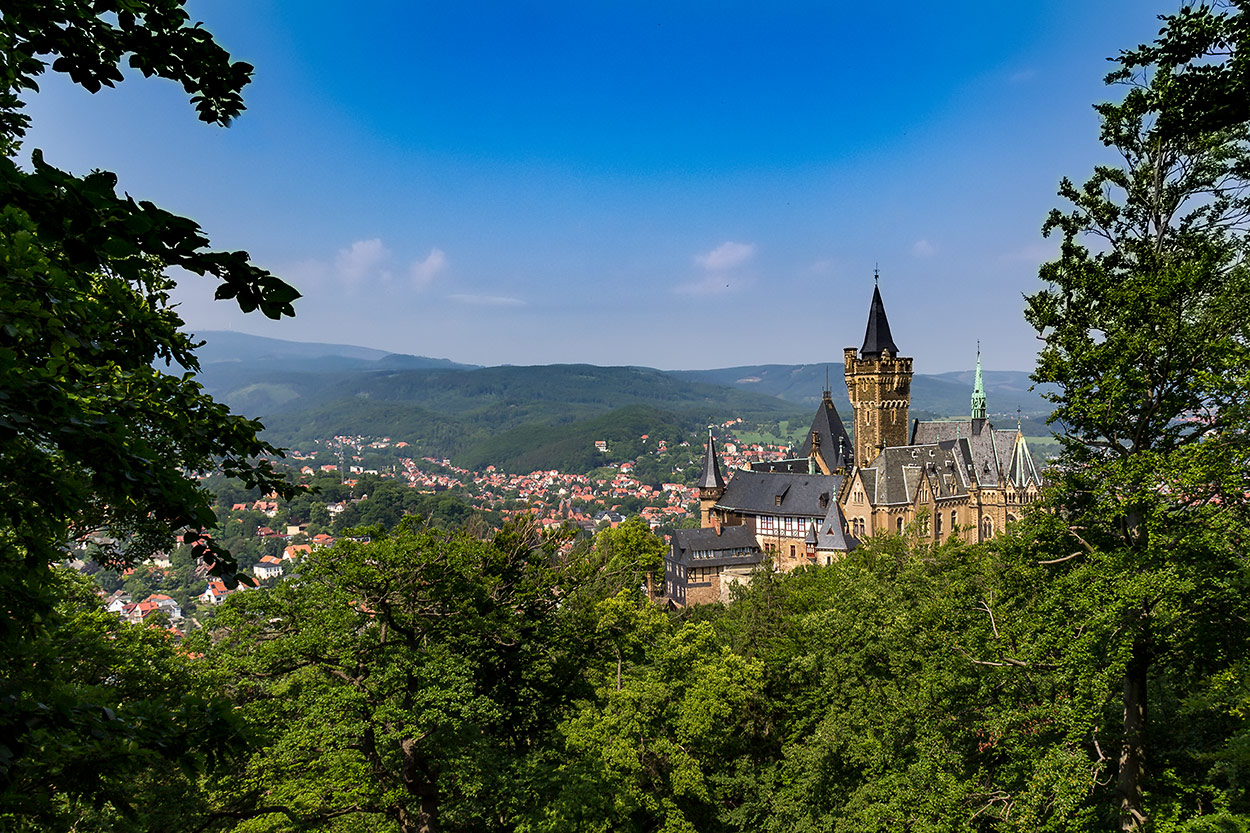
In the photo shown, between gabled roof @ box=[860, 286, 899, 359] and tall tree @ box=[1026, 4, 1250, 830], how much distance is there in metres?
54.1

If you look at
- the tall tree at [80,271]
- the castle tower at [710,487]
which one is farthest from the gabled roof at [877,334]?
the tall tree at [80,271]

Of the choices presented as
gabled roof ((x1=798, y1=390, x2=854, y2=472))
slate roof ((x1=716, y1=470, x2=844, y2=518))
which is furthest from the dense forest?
gabled roof ((x1=798, y1=390, x2=854, y2=472))

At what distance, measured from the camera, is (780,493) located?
215 feet

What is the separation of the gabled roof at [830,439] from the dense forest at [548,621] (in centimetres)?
5328

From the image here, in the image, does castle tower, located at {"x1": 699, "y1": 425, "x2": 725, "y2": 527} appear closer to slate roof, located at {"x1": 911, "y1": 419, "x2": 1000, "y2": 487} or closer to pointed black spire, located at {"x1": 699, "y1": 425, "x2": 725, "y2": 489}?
pointed black spire, located at {"x1": 699, "y1": 425, "x2": 725, "y2": 489}

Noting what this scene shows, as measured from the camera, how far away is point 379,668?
14227 millimetres

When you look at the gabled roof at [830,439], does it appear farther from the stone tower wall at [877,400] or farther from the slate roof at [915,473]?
the slate roof at [915,473]

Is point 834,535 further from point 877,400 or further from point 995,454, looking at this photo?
point 995,454

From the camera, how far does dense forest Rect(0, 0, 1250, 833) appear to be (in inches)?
150

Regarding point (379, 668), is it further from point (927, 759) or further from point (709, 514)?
point (709, 514)

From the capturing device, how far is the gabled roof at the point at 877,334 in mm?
64000

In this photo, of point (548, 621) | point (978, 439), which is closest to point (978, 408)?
point (978, 439)

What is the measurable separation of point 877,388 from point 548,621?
50.4 metres

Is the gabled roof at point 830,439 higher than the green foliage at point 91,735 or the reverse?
the reverse
